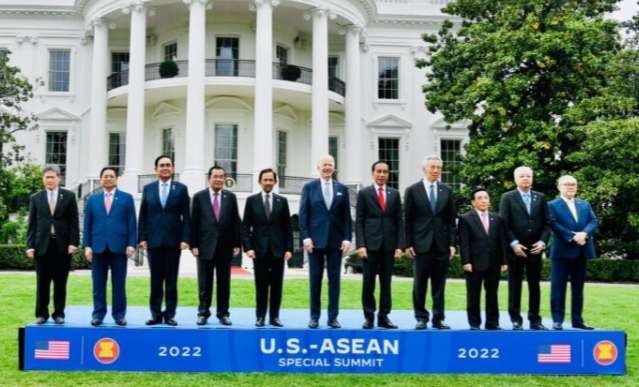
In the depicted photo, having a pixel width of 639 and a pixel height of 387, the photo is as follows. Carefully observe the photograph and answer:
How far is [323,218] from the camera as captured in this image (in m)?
8.32

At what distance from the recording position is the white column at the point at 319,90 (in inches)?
1024

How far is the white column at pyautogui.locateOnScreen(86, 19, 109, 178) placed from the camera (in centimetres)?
2728

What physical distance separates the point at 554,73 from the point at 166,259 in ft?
55.9

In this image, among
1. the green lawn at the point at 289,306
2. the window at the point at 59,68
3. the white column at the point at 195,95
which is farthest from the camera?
the window at the point at 59,68

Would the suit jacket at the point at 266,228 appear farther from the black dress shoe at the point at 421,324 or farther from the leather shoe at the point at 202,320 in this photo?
the black dress shoe at the point at 421,324

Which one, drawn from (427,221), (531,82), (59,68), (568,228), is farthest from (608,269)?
(59,68)

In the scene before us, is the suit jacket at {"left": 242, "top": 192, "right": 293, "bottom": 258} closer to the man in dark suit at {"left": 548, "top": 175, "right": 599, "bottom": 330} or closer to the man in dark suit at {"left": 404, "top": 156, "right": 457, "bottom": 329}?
the man in dark suit at {"left": 404, "top": 156, "right": 457, "bottom": 329}

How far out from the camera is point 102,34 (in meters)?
27.4

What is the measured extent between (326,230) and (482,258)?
1.90 meters

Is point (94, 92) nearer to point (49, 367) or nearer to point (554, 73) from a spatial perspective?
point (554, 73)

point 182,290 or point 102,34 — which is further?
point 102,34

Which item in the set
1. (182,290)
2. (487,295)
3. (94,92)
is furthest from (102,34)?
(487,295)

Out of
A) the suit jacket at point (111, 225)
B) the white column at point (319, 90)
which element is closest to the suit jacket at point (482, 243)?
the suit jacket at point (111, 225)

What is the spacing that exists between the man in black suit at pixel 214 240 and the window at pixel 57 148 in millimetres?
24862
